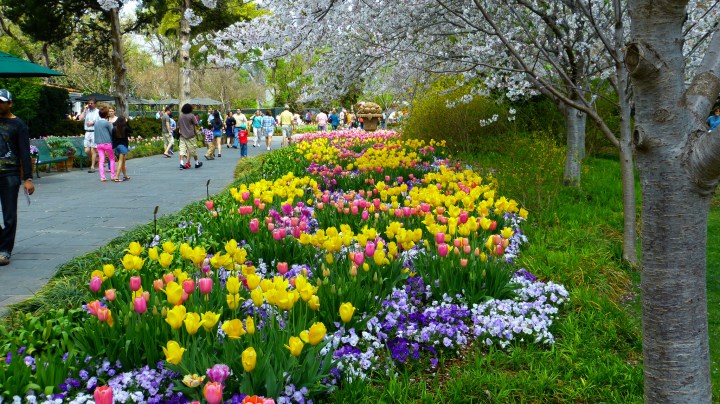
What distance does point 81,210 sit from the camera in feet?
29.8

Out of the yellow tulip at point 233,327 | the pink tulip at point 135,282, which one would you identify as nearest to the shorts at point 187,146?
the pink tulip at point 135,282

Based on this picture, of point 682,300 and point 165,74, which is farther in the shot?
point 165,74

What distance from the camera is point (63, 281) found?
15.1 ft

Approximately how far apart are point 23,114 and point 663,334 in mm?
18225

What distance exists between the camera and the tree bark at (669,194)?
2.13m

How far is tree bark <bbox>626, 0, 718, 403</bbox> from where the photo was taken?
2.13 meters

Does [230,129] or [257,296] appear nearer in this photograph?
[257,296]

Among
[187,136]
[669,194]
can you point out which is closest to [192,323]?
[669,194]

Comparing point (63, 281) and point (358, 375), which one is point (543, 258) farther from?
point (63, 281)

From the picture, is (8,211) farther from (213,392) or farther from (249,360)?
(213,392)

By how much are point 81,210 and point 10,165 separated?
3116 mm

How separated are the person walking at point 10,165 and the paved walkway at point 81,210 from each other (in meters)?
0.29

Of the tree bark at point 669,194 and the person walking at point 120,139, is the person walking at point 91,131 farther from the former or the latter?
the tree bark at point 669,194

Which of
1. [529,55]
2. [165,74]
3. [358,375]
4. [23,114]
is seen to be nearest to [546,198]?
[529,55]
